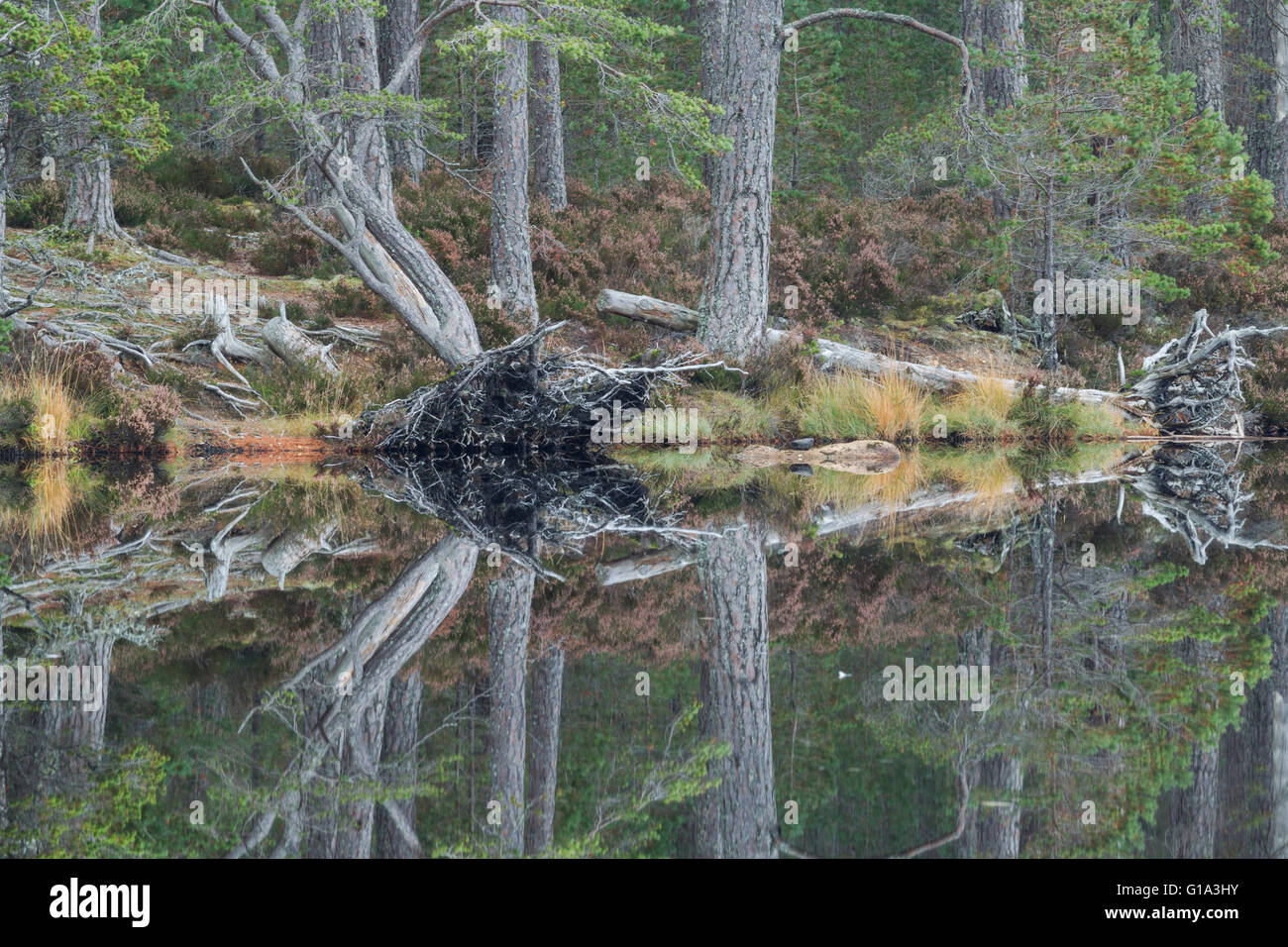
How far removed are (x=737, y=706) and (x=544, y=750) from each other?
2.56 feet

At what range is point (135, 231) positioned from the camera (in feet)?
57.0

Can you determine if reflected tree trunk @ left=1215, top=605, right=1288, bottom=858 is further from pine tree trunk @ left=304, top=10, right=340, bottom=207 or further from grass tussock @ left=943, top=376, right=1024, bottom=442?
grass tussock @ left=943, top=376, right=1024, bottom=442

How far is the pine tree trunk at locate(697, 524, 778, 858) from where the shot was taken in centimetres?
262

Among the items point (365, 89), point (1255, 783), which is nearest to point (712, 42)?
point (365, 89)

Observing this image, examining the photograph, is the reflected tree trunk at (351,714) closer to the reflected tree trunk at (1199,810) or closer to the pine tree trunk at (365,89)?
the reflected tree trunk at (1199,810)

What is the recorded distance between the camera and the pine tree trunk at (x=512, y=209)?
1460cm

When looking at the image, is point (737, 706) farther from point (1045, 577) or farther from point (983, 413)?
point (983, 413)

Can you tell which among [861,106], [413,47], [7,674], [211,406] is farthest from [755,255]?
[861,106]

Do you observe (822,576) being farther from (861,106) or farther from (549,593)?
(861,106)

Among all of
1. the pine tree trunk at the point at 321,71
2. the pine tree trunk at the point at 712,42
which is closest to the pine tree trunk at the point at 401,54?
the pine tree trunk at the point at 321,71

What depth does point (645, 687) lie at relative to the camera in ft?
11.8

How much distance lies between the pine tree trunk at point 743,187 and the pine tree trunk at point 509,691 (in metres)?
8.38

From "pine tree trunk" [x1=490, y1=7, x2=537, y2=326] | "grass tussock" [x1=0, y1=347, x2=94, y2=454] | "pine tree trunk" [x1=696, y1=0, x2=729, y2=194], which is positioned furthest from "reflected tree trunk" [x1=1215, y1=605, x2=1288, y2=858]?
"pine tree trunk" [x1=696, y1=0, x2=729, y2=194]

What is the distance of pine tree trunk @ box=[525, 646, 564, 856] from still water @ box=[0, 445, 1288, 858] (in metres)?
0.01
